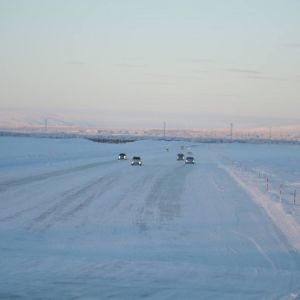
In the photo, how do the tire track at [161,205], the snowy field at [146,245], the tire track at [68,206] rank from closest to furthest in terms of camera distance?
1. the snowy field at [146,245]
2. the tire track at [68,206]
3. the tire track at [161,205]

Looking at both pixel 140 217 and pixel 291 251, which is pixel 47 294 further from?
pixel 140 217

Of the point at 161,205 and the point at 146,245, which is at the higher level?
the point at 146,245

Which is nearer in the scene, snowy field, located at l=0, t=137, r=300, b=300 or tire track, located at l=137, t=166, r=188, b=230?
snowy field, located at l=0, t=137, r=300, b=300

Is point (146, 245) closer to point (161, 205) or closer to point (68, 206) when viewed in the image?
point (68, 206)

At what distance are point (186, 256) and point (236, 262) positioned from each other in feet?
4.06

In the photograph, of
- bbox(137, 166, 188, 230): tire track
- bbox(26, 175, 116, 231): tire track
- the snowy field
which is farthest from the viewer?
bbox(137, 166, 188, 230): tire track

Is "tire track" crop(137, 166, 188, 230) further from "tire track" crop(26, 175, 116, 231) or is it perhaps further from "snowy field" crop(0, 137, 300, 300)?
"tire track" crop(26, 175, 116, 231)

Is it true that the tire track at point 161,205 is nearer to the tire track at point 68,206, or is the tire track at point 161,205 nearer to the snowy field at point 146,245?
the snowy field at point 146,245

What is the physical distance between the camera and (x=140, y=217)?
2238cm

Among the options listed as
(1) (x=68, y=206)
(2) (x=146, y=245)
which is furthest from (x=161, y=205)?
(2) (x=146, y=245)

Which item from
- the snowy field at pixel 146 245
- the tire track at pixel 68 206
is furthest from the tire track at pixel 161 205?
the tire track at pixel 68 206

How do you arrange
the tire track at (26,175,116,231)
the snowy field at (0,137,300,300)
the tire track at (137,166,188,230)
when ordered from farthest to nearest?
the tire track at (137,166,188,230) < the tire track at (26,175,116,231) < the snowy field at (0,137,300,300)

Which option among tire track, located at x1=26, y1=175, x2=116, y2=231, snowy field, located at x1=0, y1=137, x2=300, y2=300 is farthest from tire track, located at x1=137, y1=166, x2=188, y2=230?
tire track, located at x1=26, y1=175, x2=116, y2=231

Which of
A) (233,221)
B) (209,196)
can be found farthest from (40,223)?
(209,196)
